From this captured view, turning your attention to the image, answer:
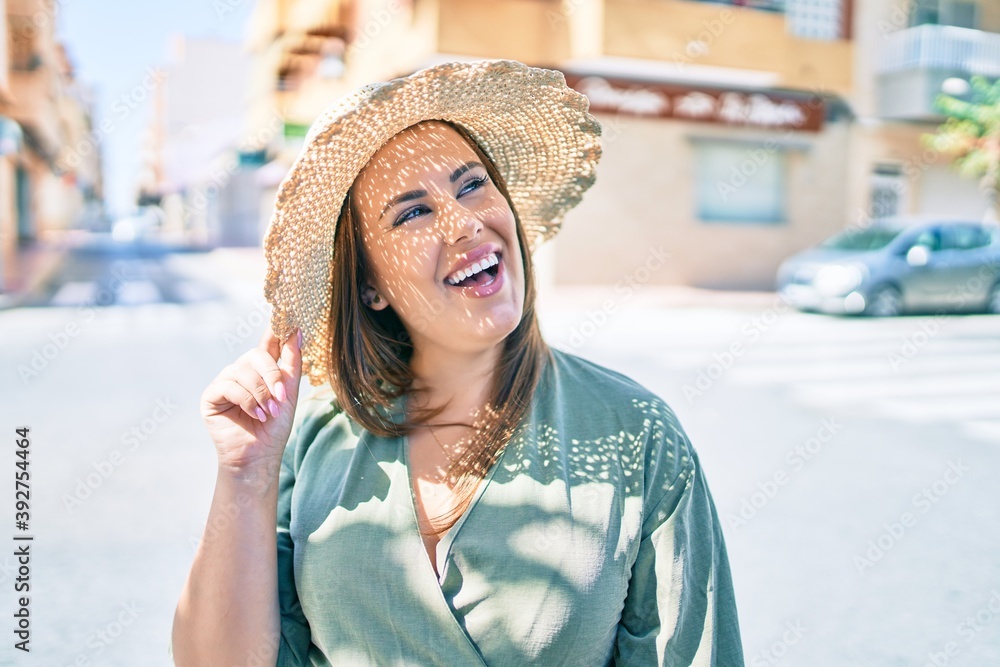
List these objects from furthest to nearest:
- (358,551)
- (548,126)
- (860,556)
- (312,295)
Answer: (860,556) → (548,126) → (312,295) → (358,551)

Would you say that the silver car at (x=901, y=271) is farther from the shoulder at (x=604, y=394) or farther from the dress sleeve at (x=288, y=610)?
the dress sleeve at (x=288, y=610)

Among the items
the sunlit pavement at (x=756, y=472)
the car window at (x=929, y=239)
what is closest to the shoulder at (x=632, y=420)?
the sunlit pavement at (x=756, y=472)

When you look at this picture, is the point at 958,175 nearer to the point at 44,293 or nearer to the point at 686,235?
the point at 686,235

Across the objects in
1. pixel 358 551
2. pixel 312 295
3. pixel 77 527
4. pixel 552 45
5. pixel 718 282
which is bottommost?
pixel 718 282

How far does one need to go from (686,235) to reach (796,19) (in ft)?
16.8

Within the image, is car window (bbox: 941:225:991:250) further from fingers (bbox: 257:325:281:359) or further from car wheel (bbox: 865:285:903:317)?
fingers (bbox: 257:325:281:359)

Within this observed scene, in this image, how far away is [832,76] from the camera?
18719 mm

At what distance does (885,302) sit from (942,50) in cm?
857

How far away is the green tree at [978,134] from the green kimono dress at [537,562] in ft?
59.2

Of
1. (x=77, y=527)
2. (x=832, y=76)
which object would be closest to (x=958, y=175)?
(x=832, y=76)

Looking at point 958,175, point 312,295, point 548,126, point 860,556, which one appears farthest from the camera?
point 958,175

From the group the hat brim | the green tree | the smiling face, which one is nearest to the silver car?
the green tree

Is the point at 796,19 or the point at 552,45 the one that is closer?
the point at 552,45

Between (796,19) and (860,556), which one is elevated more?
A: (796,19)
